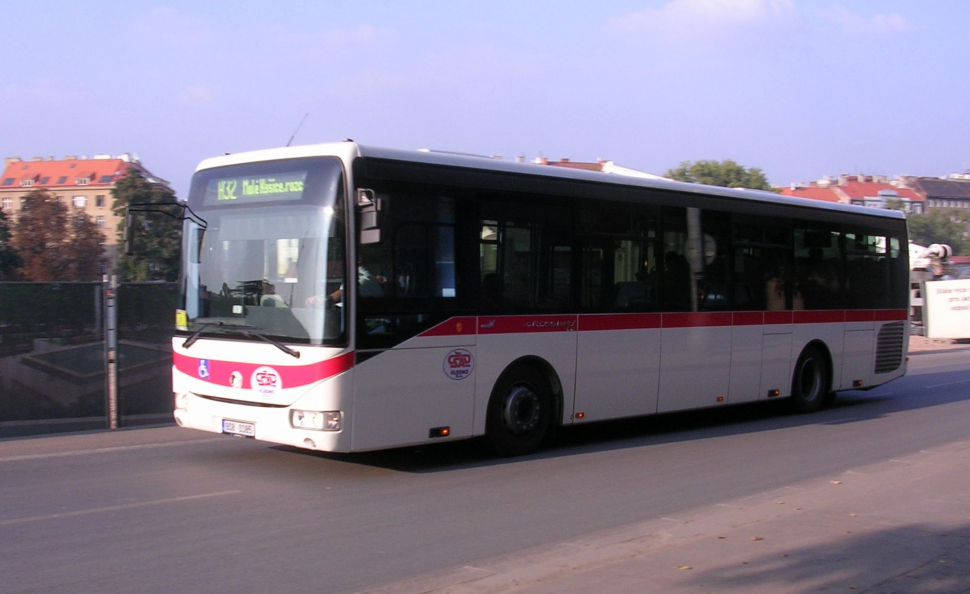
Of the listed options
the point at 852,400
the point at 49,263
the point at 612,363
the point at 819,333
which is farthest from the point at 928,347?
the point at 49,263

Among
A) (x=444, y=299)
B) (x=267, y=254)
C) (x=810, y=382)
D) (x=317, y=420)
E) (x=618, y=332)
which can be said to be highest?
(x=267, y=254)

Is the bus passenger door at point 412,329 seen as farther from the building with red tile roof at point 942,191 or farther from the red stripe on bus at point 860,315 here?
the building with red tile roof at point 942,191

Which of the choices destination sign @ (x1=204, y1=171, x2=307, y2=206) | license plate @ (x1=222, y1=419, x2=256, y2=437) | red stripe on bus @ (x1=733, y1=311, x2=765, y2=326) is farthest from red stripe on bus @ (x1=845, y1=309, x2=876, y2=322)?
license plate @ (x1=222, y1=419, x2=256, y2=437)

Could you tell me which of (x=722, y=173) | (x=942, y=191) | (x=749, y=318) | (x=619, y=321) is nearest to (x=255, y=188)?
(x=619, y=321)

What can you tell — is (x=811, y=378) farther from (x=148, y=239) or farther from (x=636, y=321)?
(x=148, y=239)

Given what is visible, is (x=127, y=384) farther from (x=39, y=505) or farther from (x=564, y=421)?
(x=564, y=421)

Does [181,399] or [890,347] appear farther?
[890,347]

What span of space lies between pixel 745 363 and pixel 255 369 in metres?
7.42

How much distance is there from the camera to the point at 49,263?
54969mm

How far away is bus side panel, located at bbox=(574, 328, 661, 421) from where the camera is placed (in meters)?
11.3

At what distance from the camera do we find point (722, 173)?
54.6 m

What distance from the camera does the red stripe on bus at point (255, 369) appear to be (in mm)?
8820

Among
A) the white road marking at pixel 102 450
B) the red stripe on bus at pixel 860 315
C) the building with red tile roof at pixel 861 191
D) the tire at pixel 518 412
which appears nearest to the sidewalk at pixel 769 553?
the tire at pixel 518 412

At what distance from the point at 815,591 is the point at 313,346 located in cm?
492
